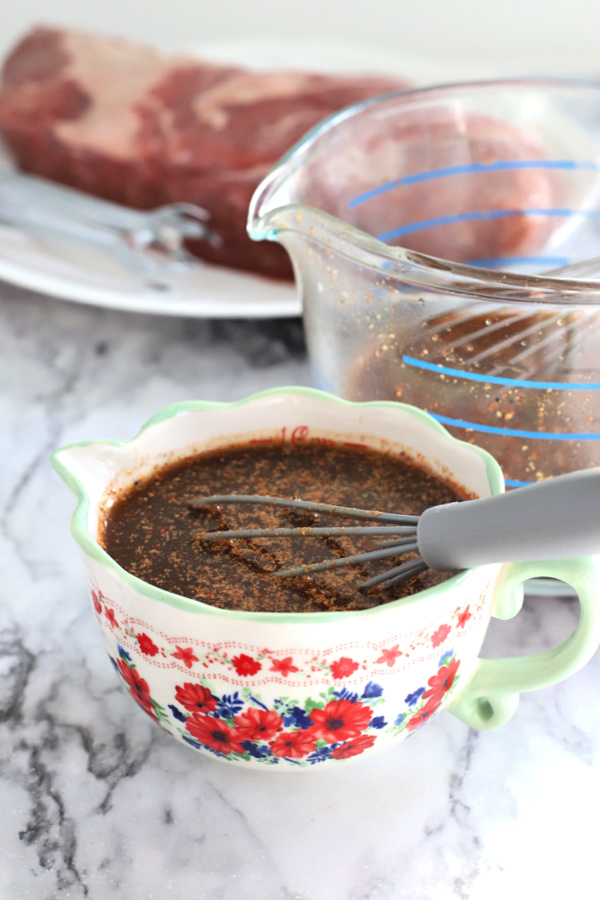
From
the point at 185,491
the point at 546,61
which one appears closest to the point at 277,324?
the point at 185,491

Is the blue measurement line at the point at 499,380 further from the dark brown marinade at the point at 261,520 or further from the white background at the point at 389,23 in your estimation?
the white background at the point at 389,23

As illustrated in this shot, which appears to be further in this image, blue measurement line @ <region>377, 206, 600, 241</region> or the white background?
the white background

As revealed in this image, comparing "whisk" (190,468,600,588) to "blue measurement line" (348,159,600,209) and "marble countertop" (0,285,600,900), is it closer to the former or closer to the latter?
"marble countertop" (0,285,600,900)

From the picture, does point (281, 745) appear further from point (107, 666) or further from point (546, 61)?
point (546, 61)


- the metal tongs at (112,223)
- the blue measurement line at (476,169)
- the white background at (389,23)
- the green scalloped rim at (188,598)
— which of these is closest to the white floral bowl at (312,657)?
the green scalloped rim at (188,598)

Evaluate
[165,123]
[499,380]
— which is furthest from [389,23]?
[499,380]

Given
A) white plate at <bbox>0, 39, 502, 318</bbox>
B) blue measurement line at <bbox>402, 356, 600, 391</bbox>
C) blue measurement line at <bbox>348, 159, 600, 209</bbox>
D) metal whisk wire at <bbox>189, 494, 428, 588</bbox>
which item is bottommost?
white plate at <bbox>0, 39, 502, 318</bbox>

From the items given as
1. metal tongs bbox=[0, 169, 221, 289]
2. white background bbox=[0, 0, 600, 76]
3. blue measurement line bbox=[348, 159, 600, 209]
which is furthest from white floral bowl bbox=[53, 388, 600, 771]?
white background bbox=[0, 0, 600, 76]
